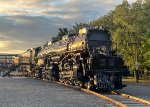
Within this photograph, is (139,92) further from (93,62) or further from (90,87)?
(93,62)

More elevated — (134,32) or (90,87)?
(134,32)

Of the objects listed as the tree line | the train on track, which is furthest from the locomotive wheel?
the tree line

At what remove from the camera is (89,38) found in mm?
25672

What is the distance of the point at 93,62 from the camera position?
2408 cm

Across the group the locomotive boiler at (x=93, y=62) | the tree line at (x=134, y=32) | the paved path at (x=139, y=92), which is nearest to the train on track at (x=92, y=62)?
the locomotive boiler at (x=93, y=62)

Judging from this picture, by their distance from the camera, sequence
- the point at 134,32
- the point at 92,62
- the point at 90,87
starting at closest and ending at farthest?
the point at 92,62 → the point at 90,87 → the point at 134,32

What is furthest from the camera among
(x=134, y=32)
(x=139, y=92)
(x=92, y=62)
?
(x=134, y=32)

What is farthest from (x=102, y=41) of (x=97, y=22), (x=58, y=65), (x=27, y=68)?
(x=97, y=22)

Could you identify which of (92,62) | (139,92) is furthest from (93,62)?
(139,92)

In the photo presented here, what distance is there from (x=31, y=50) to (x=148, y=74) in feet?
67.1

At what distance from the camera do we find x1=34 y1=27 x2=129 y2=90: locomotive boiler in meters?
23.9

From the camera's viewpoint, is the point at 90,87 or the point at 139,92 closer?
the point at 90,87

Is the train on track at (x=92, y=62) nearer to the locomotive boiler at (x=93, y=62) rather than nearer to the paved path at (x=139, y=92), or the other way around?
the locomotive boiler at (x=93, y=62)

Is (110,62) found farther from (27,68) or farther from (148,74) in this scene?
(148,74)
